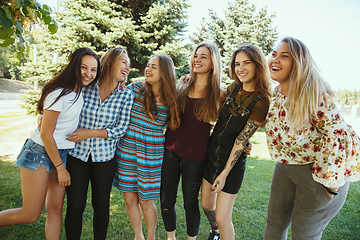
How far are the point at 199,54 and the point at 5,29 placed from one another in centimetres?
178

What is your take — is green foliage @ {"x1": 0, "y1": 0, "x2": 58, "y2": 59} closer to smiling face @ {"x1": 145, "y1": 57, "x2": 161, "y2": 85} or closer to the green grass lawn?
smiling face @ {"x1": 145, "y1": 57, "x2": 161, "y2": 85}

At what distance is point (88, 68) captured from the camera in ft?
7.07

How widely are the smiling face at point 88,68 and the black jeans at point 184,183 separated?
115 centimetres

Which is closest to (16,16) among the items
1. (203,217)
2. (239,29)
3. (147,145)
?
(147,145)

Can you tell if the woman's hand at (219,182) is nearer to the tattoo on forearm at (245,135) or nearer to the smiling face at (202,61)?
the tattoo on forearm at (245,135)

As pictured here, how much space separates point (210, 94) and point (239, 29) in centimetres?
1422

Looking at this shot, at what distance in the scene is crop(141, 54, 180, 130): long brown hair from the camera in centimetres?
241

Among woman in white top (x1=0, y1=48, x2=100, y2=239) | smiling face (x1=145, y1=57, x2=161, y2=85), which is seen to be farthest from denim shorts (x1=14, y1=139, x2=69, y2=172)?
smiling face (x1=145, y1=57, x2=161, y2=85)

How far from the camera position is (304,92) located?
5.51 feet

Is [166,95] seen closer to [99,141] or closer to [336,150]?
[99,141]

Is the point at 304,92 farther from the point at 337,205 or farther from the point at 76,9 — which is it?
the point at 76,9

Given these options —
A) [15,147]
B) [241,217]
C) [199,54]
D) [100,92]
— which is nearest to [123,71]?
[100,92]

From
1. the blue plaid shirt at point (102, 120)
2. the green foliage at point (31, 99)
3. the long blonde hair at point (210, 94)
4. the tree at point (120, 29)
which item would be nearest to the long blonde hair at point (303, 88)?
the long blonde hair at point (210, 94)

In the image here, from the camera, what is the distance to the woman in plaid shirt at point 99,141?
7.06 feet
